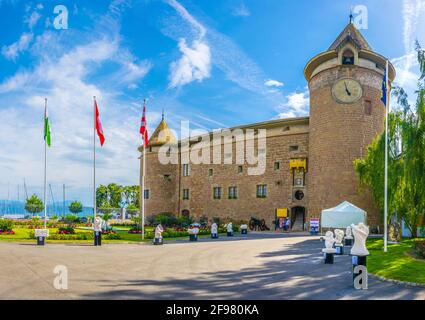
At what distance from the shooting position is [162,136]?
182ft

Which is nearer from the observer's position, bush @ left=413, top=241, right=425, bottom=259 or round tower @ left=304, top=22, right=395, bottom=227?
bush @ left=413, top=241, right=425, bottom=259

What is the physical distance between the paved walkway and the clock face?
2264cm

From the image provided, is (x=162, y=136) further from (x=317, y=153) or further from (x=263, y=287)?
(x=263, y=287)

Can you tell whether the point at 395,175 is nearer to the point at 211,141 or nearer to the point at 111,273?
the point at 111,273

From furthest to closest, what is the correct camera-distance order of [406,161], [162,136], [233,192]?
[162,136] < [233,192] < [406,161]

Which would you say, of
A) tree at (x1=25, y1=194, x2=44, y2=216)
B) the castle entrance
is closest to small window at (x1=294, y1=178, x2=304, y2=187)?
the castle entrance

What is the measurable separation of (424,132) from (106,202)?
78.0 meters

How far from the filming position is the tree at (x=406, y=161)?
17.1 m

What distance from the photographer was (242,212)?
4456 centimetres

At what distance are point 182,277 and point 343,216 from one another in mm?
16673

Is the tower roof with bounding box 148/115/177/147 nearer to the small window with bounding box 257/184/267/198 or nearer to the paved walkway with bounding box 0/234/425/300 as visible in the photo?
the small window with bounding box 257/184/267/198

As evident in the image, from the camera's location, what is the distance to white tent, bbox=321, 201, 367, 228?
25078 millimetres

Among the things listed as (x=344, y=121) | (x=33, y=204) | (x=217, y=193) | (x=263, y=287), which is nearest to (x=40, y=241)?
(x=263, y=287)
